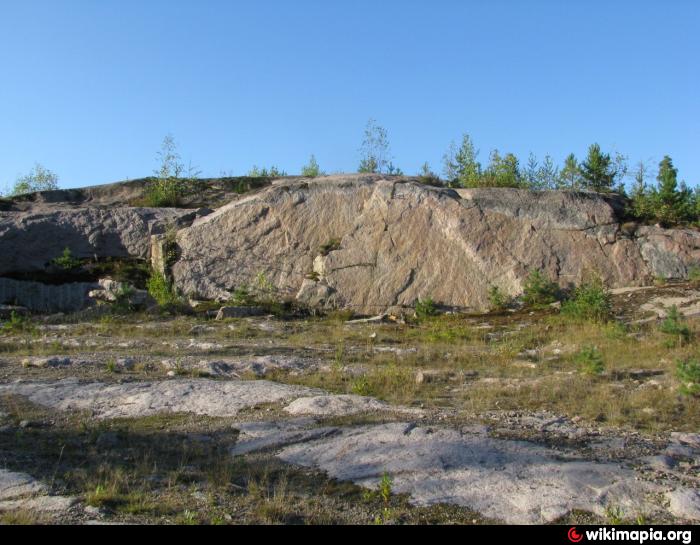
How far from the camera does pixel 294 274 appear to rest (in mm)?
15102

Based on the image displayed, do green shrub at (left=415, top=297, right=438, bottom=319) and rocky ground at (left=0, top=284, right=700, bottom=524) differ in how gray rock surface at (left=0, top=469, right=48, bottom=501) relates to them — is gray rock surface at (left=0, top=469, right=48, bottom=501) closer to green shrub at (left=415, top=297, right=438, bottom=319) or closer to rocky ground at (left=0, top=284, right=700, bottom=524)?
rocky ground at (left=0, top=284, right=700, bottom=524)

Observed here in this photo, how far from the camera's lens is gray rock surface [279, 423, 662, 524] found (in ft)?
12.9

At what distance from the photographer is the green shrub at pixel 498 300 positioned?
13.7 meters

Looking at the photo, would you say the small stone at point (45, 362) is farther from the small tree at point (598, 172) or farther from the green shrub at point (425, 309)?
the small tree at point (598, 172)

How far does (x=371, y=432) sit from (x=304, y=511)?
1392mm

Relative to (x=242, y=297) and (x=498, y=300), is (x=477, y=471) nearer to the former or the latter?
(x=498, y=300)

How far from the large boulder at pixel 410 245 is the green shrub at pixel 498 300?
22 cm

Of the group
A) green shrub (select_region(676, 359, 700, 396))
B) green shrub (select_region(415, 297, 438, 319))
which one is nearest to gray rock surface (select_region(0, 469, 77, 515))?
green shrub (select_region(676, 359, 700, 396))

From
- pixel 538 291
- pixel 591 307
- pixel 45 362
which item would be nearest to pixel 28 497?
pixel 45 362

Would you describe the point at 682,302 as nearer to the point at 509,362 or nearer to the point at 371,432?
the point at 509,362

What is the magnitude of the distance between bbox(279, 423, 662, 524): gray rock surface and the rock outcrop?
902cm

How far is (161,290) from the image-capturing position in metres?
14.7

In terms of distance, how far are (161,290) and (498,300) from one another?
699 centimetres
